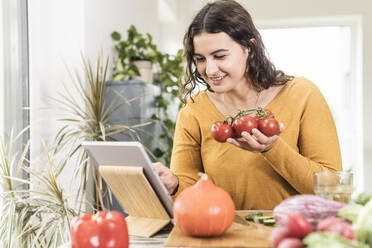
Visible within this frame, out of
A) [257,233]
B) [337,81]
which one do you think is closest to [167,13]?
[337,81]

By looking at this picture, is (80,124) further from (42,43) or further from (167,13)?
(167,13)

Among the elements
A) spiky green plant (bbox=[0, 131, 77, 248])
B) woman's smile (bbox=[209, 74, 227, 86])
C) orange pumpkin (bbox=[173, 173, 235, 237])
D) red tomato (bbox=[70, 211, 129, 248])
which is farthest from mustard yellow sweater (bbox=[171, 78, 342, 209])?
spiky green plant (bbox=[0, 131, 77, 248])

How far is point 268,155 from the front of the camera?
142 centimetres

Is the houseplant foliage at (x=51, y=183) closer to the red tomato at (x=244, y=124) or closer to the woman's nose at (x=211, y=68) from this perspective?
the woman's nose at (x=211, y=68)

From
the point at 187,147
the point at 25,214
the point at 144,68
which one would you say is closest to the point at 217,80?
the point at 187,147

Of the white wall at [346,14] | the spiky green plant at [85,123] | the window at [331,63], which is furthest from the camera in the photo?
the window at [331,63]

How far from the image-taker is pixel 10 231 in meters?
2.00

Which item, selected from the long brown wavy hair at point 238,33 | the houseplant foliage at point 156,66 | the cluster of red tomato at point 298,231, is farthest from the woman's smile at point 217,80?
the houseplant foliage at point 156,66

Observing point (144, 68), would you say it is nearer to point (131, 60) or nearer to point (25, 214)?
point (131, 60)

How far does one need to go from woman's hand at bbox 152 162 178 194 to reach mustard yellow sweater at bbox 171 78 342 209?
0.04m

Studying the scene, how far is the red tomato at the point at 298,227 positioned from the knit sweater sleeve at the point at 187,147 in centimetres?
95

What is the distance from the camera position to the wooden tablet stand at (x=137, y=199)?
1.17 metres

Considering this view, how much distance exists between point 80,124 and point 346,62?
3.43 meters

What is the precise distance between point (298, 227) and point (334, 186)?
321 millimetres
